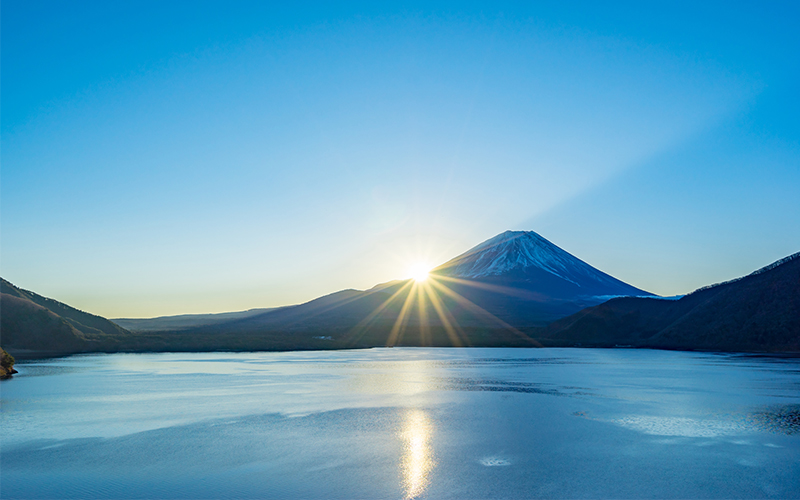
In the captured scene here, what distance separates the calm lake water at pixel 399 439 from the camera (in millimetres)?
10859

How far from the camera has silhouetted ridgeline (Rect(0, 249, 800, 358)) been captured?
54906mm

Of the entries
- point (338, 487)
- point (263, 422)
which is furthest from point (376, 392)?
point (338, 487)

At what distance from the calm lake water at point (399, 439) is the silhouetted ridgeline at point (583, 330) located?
1279 inches

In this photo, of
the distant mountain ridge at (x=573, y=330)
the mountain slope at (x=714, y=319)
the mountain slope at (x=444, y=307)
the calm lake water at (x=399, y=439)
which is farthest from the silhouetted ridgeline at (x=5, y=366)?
the mountain slope at (x=444, y=307)

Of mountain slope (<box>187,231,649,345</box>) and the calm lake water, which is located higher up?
mountain slope (<box>187,231,649,345</box>)

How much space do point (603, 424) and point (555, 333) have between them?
75305 mm

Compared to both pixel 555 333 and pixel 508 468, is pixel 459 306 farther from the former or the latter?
pixel 508 468

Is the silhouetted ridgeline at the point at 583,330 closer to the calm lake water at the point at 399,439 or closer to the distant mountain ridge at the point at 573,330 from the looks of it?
the distant mountain ridge at the point at 573,330

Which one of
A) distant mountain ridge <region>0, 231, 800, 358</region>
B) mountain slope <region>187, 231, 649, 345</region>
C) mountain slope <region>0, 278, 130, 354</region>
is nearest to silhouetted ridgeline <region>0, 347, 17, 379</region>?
distant mountain ridge <region>0, 231, 800, 358</region>

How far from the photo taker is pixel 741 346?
2259 inches

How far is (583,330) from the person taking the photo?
86.1 m

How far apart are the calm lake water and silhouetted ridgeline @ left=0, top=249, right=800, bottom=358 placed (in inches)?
1279

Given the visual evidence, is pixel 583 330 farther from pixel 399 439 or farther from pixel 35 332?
pixel 399 439

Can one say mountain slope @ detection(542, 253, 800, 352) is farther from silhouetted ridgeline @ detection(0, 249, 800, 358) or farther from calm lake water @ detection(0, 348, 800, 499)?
calm lake water @ detection(0, 348, 800, 499)
